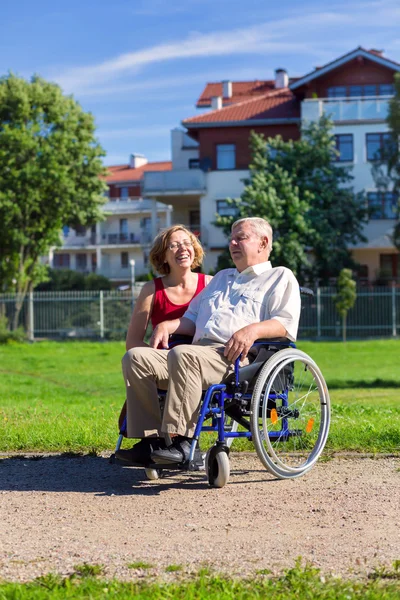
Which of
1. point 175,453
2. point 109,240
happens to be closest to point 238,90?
point 109,240

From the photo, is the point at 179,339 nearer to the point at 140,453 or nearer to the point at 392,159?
the point at 140,453

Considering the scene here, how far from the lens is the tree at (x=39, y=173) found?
142ft

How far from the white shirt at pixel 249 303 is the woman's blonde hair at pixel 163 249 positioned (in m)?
0.57

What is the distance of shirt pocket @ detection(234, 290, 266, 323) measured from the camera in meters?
6.40

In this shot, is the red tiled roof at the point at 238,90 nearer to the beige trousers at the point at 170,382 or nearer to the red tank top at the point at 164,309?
the red tank top at the point at 164,309

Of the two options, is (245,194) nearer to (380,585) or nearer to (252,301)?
(252,301)

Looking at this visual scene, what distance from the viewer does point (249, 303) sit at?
6.44 metres

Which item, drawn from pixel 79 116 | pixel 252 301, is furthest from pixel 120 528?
pixel 79 116

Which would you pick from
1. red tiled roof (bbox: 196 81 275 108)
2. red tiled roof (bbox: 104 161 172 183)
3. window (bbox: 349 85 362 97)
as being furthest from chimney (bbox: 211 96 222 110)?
red tiled roof (bbox: 104 161 172 183)

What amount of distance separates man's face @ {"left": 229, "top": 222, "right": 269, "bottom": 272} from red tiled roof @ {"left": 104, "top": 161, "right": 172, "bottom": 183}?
82.6 meters

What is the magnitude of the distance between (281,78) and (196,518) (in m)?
59.6

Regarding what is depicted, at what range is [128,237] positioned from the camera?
78.7 meters

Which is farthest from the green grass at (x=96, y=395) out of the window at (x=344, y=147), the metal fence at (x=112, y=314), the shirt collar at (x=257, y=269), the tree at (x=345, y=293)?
the window at (x=344, y=147)

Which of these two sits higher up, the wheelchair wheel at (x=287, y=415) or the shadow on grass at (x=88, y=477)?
the wheelchair wheel at (x=287, y=415)
